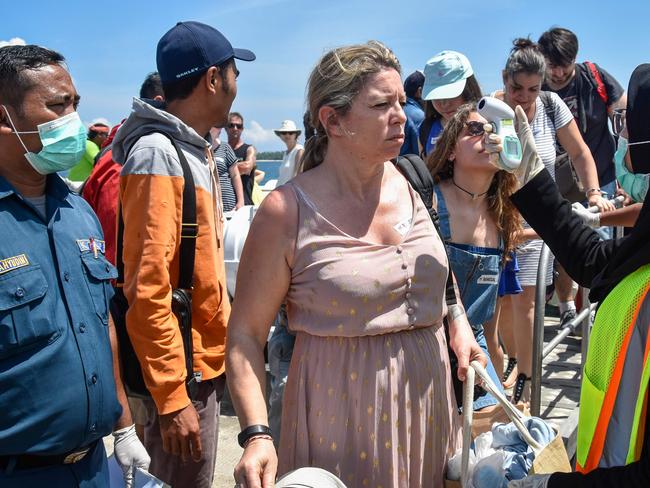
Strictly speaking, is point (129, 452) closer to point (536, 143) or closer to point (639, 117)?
point (639, 117)

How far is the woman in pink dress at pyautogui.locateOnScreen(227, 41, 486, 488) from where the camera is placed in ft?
6.51

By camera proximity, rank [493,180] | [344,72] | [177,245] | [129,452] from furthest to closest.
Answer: [493,180] → [177,245] → [129,452] → [344,72]

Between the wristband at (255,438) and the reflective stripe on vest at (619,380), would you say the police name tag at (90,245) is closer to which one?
the wristband at (255,438)

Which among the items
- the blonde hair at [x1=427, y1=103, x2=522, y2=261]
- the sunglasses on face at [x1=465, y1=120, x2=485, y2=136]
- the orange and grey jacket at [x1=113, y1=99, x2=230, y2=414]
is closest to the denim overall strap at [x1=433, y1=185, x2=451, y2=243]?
the blonde hair at [x1=427, y1=103, x2=522, y2=261]

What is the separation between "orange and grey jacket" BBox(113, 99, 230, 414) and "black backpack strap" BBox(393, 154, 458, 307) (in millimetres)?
741

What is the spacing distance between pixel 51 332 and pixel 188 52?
1230 mm

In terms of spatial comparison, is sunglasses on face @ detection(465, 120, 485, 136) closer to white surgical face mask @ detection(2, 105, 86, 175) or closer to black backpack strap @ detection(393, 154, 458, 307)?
black backpack strap @ detection(393, 154, 458, 307)

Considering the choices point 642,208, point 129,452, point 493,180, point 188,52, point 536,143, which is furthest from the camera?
point 536,143

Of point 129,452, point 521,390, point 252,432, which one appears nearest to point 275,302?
point 252,432

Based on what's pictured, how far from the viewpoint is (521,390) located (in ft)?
14.1

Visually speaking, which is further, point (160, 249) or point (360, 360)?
point (160, 249)

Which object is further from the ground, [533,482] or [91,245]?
[91,245]

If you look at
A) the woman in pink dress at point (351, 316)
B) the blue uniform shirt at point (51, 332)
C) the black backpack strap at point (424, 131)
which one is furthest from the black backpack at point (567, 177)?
the blue uniform shirt at point (51, 332)


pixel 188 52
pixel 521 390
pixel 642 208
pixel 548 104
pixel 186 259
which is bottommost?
pixel 521 390
